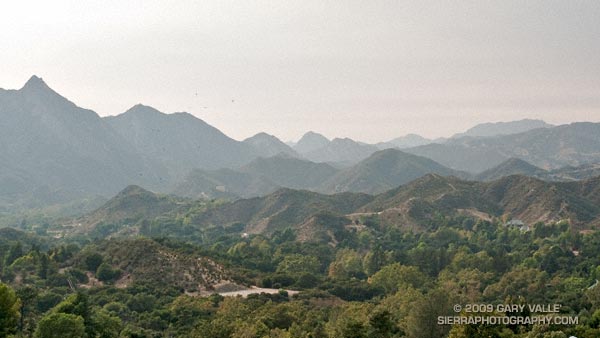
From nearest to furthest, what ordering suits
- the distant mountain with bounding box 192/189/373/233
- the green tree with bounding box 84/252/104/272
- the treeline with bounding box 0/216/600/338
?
the treeline with bounding box 0/216/600/338, the green tree with bounding box 84/252/104/272, the distant mountain with bounding box 192/189/373/233

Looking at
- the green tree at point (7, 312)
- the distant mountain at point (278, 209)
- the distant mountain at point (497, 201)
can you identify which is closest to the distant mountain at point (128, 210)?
the distant mountain at point (278, 209)

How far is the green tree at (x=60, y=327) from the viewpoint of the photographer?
1457 inches

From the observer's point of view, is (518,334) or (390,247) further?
(390,247)

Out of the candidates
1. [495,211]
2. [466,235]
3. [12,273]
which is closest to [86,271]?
[12,273]

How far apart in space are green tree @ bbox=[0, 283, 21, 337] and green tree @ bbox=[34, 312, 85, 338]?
2.10 meters

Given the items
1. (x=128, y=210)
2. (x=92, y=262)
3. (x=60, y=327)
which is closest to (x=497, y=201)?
(x=92, y=262)

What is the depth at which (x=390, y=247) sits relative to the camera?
115m

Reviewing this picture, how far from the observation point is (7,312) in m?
37.6

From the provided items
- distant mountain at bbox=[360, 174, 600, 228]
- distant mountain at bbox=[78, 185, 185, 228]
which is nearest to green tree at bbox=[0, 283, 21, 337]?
distant mountain at bbox=[360, 174, 600, 228]

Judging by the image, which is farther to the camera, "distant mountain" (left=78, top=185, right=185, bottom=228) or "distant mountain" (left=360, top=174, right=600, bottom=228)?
"distant mountain" (left=78, top=185, right=185, bottom=228)

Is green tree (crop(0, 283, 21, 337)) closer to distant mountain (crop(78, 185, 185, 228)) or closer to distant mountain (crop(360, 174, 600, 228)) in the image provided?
distant mountain (crop(360, 174, 600, 228))

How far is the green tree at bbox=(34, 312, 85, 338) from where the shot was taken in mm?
37000

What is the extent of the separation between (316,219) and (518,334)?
103 meters

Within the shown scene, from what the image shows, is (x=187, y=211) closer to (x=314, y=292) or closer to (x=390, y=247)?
(x=390, y=247)
